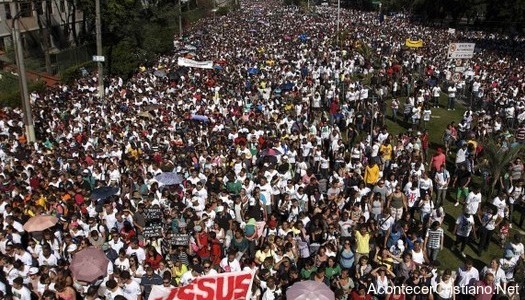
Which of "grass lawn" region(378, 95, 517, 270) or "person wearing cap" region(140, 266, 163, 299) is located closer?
"person wearing cap" region(140, 266, 163, 299)

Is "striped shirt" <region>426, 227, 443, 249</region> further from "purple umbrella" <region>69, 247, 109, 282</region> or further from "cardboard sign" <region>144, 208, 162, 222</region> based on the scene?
"purple umbrella" <region>69, 247, 109, 282</region>

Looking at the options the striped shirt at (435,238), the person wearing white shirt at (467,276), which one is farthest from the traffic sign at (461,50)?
the person wearing white shirt at (467,276)

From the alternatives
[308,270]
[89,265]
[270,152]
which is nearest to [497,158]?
[270,152]

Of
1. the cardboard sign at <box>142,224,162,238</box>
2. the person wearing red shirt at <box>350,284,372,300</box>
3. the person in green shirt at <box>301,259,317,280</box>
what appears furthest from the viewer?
the cardboard sign at <box>142,224,162,238</box>

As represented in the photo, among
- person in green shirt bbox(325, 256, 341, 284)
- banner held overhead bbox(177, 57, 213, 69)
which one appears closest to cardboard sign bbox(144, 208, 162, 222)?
person in green shirt bbox(325, 256, 341, 284)

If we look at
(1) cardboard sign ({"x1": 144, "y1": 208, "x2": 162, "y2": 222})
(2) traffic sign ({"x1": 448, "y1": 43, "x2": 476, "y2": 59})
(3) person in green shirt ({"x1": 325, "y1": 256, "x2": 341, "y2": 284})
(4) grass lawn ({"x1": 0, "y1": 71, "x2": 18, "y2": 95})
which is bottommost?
(4) grass lawn ({"x1": 0, "y1": 71, "x2": 18, "y2": 95})

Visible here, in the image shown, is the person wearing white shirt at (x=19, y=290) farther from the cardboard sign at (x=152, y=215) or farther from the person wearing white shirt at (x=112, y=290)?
the cardboard sign at (x=152, y=215)
